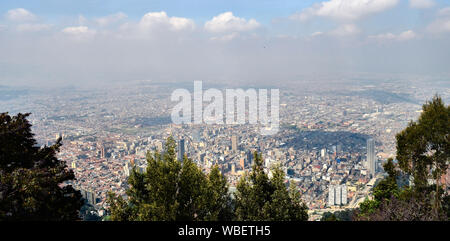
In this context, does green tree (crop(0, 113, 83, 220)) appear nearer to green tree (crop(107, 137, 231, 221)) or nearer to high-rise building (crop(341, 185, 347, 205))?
green tree (crop(107, 137, 231, 221))

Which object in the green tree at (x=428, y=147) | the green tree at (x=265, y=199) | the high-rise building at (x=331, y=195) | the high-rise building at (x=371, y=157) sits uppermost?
the green tree at (x=428, y=147)

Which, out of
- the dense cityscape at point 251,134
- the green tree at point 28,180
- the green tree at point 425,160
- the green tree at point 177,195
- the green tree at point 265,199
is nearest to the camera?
the green tree at point 28,180

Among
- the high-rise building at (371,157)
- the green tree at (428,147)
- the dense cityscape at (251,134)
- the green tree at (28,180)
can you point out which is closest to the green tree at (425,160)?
the green tree at (428,147)

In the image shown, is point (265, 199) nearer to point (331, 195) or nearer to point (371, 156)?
point (331, 195)

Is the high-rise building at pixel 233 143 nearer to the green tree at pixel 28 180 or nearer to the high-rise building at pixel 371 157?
the high-rise building at pixel 371 157

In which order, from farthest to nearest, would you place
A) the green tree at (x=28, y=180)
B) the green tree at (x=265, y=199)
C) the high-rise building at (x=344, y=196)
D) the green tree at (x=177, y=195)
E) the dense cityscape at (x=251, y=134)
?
the dense cityscape at (x=251, y=134) < the high-rise building at (x=344, y=196) < the green tree at (x=265, y=199) < the green tree at (x=177, y=195) < the green tree at (x=28, y=180)

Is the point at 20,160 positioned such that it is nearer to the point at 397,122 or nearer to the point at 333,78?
the point at 397,122
